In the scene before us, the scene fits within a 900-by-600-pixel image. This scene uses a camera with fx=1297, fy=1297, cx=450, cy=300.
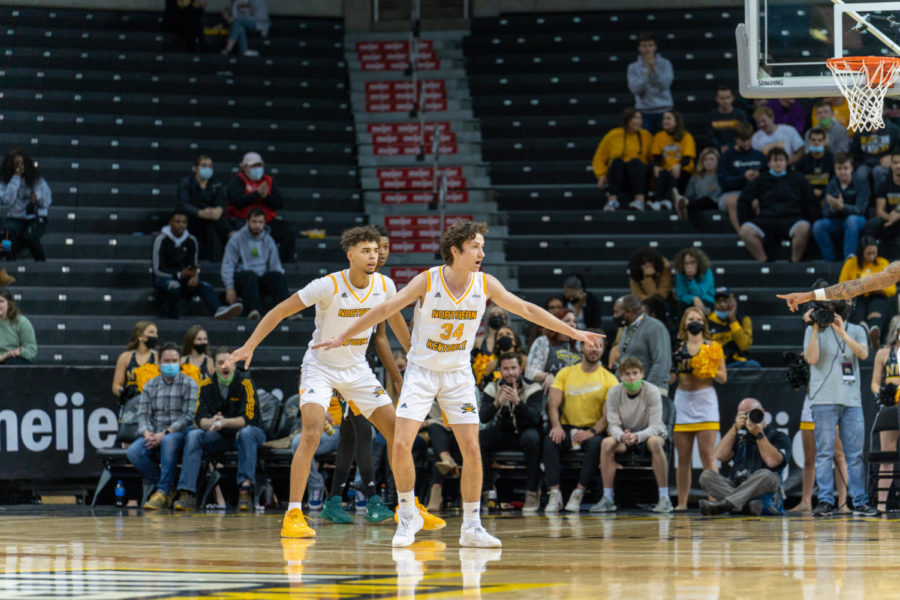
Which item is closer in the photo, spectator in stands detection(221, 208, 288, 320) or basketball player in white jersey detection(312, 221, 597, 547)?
basketball player in white jersey detection(312, 221, 597, 547)

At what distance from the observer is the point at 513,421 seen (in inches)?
518

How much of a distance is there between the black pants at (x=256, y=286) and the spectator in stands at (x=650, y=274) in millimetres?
4780

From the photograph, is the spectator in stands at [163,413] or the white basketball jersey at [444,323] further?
the spectator in stands at [163,413]

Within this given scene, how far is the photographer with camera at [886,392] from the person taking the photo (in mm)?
12375

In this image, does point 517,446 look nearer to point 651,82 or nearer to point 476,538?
point 476,538

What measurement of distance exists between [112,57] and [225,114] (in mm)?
2448

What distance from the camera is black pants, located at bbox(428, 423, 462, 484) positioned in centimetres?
1309

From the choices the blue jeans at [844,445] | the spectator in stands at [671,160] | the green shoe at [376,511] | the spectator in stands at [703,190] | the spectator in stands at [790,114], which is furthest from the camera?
the spectator in stands at [790,114]

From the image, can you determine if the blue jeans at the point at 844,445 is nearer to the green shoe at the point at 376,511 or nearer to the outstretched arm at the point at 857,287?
the outstretched arm at the point at 857,287

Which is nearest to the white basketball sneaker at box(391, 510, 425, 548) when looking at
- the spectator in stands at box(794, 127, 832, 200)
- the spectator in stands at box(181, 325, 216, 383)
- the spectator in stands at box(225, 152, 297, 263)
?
the spectator in stands at box(181, 325, 216, 383)

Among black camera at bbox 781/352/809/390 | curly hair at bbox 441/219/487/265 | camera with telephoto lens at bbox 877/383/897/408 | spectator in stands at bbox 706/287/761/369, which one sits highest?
curly hair at bbox 441/219/487/265

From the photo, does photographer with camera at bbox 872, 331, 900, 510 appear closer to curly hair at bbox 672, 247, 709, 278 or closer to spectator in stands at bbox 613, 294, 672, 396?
spectator in stands at bbox 613, 294, 672, 396

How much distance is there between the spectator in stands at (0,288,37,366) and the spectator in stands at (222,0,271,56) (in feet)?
31.3

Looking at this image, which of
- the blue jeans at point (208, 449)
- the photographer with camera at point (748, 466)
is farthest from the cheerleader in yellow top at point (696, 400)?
the blue jeans at point (208, 449)
